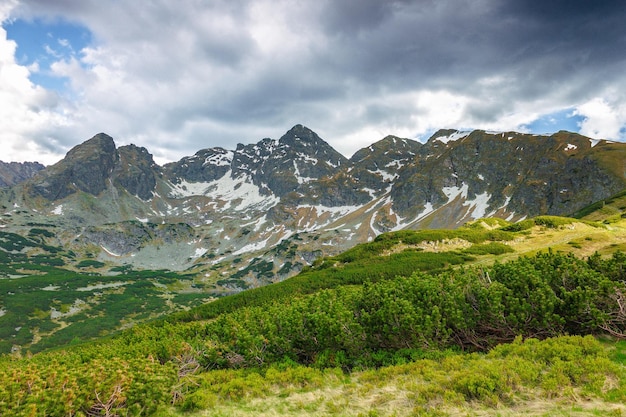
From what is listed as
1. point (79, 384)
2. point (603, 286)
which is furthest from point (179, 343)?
point (603, 286)

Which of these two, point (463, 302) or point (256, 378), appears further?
point (463, 302)

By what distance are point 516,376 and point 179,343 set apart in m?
17.5

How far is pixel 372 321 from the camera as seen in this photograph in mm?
19156

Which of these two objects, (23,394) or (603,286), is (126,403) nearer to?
(23,394)

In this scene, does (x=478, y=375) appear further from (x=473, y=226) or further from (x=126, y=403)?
(x=473, y=226)

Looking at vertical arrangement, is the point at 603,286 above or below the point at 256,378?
above

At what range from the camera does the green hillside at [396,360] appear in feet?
38.8

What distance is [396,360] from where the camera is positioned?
17094 mm

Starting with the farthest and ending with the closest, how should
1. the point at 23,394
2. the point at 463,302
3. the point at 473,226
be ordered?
the point at 473,226 < the point at 463,302 < the point at 23,394

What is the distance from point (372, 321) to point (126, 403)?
39.9 ft

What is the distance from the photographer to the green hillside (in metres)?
11.8

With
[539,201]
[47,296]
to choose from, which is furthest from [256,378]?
[539,201]

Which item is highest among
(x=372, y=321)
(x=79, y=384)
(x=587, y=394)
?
(x=79, y=384)

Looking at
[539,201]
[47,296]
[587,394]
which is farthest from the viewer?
[539,201]
